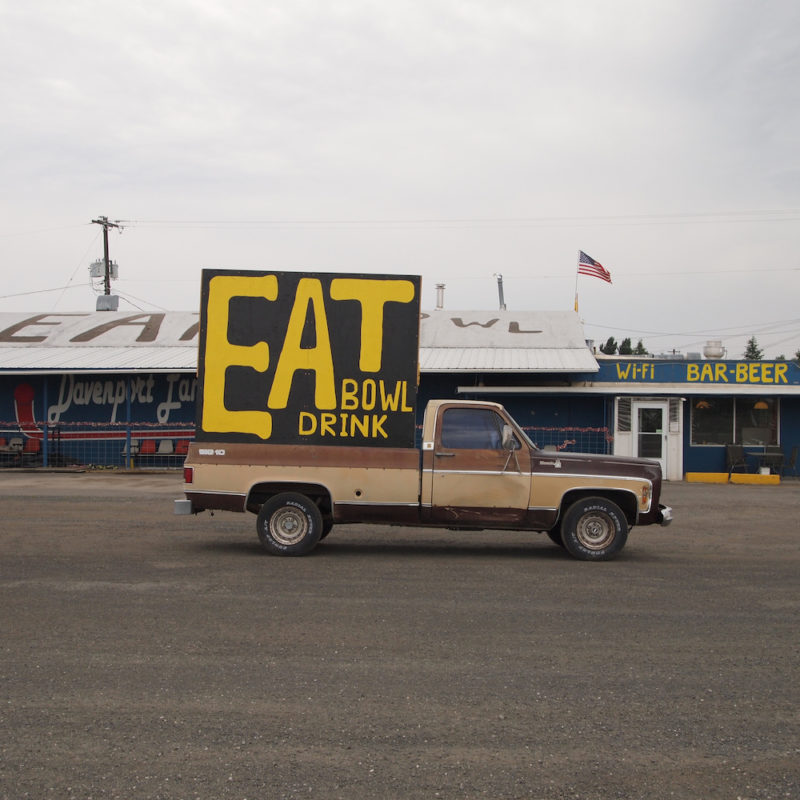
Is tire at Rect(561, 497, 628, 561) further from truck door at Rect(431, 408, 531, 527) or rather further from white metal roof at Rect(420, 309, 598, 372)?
white metal roof at Rect(420, 309, 598, 372)

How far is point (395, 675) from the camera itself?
226 inches

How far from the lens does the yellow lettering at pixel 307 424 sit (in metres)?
10.6

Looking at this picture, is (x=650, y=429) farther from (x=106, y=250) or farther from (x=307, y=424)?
(x=106, y=250)

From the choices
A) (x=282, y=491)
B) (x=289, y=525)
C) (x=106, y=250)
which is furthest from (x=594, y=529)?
(x=106, y=250)

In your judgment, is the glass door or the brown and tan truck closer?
the brown and tan truck

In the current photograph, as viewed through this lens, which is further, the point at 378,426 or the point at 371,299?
the point at 371,299

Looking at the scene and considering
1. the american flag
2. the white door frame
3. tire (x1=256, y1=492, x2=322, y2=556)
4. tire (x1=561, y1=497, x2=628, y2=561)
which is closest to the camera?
tire (x1=561, y1=497, x2=628, y2=561)

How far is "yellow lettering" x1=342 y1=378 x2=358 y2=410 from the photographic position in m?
10.6

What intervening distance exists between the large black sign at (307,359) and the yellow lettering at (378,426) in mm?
12

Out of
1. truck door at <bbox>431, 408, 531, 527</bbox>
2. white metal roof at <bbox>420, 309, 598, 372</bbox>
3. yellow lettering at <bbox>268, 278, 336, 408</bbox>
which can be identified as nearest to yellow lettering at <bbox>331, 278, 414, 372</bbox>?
yellow lettering at <bbox>268, 278, 336, 408</bbox>

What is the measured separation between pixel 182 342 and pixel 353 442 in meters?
18.8

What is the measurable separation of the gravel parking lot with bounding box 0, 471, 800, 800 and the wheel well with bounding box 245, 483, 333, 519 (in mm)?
628

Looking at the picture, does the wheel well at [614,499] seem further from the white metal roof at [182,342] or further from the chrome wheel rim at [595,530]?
the white metal roof at [182,342]

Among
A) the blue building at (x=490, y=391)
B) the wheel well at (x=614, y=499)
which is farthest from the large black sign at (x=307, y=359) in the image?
the blue building at (x=490, y=391)
